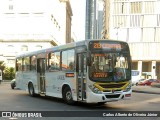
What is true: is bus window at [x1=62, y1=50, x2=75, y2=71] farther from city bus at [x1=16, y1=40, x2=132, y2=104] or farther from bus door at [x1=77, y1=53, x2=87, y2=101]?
bus door at [x1=77, y1=53, x2=87, y2=101]

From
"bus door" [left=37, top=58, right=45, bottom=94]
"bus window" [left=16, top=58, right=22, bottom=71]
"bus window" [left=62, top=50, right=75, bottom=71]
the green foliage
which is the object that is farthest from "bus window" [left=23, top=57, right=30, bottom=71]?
the green foliage

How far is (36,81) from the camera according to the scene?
2234cm

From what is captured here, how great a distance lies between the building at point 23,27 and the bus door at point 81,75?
2715 inches

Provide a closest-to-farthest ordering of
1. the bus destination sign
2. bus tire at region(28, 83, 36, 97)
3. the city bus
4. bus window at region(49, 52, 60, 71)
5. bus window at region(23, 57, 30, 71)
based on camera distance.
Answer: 1. the city bus
2. the bus destination sign
3. bus window at region(49, 52, 60, 71)
4. bus tire at region(28, 83, 36, 97)
5. bus window at region(23, 57, 30, 71)

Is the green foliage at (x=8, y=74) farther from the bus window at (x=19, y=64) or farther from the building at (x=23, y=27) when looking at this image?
the bus window at (x=19, y=64)

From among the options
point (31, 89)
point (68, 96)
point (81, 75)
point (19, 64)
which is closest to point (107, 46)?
point (81, 75)

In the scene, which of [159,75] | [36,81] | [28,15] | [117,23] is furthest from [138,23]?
[36,81]

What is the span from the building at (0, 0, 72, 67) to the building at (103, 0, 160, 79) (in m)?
18.9

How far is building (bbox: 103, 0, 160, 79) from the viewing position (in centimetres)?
9662

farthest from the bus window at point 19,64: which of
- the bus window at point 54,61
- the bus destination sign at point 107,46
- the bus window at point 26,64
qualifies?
the bus destination sign at point 107,46

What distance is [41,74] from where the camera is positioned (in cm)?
2166

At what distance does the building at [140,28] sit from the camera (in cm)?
9662

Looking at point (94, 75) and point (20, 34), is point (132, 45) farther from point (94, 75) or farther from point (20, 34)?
point (94, 75)

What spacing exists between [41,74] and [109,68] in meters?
6.59
